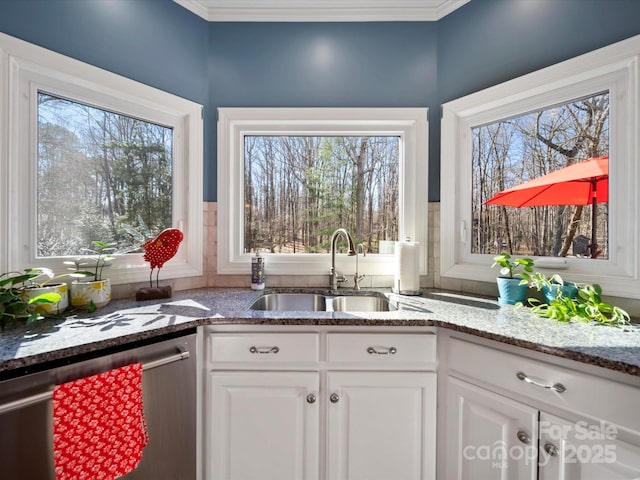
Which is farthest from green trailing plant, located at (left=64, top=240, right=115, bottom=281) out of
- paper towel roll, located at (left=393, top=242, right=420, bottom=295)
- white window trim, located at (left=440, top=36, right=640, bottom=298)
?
white window trim, located at (left=440, top=36, right=640, bottom=298)

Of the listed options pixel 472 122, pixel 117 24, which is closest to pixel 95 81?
pixel 117 24

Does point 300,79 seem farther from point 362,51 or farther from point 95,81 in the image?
point 95,81

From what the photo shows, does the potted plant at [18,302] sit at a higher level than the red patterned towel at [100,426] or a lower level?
higher

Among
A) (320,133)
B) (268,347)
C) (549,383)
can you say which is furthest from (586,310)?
(320,133)

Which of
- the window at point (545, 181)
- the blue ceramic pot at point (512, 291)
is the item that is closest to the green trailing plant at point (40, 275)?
the blue ceramic pot at point (512, 291)

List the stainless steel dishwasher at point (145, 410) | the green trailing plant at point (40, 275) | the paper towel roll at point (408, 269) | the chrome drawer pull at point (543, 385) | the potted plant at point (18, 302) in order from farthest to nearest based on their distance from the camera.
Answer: the paper towel roll at point (408, 269)
the green trailing plant at point (40, 275)
the potted plant at point (18, 302)
the chrome drawer pull at point (543, 385)
the stainless steel dishwasher at point (145, 410)

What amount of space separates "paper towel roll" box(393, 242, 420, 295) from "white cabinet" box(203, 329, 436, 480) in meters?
0.47

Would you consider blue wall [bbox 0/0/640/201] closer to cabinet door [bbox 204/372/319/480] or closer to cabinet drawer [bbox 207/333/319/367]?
cabinet drawer [bbox 207/333/319/367]

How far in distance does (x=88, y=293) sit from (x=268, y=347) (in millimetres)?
862

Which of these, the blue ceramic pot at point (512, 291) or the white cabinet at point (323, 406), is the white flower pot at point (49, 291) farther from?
the blue ceramic pot at point (512, 291)

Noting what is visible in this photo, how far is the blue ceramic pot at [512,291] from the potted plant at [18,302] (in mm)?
1975

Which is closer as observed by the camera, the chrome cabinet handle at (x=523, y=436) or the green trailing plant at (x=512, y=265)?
the chrome cabinet handle at (x=523, y=436)

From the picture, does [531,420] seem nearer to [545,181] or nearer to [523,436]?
[523,436]

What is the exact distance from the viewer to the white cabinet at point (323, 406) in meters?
1.28
